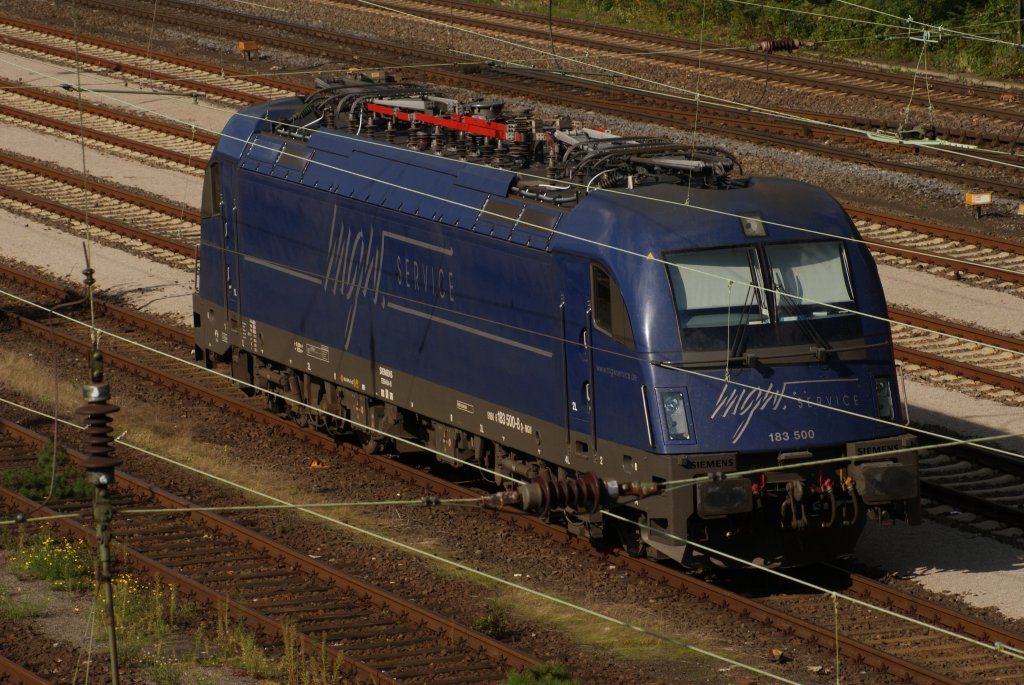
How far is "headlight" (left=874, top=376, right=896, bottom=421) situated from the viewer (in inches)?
643

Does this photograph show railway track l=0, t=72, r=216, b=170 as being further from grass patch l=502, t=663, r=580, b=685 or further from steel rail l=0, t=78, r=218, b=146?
grass patch l=502, t=663, r=580, b=685

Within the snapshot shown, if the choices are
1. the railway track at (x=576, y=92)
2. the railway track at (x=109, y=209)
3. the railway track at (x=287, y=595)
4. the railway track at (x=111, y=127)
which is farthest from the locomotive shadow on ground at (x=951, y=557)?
the railway track at (x=111, y=127)

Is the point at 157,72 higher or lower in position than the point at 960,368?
higher

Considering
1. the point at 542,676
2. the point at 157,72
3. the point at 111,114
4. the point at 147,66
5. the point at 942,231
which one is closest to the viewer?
the point at 542,676

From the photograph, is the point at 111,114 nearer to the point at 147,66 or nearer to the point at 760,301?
the point at 147,66

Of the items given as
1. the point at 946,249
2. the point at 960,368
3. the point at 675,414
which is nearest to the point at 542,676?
the point at 675,414

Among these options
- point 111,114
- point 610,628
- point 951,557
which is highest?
point 111,114

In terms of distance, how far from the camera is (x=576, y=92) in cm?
3825

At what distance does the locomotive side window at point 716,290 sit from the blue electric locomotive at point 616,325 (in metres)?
0.02

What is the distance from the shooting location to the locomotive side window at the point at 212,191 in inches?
926

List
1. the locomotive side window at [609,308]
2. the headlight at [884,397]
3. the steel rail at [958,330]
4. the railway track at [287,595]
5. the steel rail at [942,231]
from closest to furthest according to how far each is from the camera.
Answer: the railway track at [287,595]
the locomotive side window at [609,308]
the headlight at [884,397]
the steel rail at [958,330]
the steel rail at [942,231]

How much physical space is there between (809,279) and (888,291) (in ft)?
35.1

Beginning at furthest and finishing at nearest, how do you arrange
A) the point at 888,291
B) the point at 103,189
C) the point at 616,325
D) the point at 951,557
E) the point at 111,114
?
the point at 111,114, the point at 103,189, the point at 888,291, the point at 951,557, the point at 616,325

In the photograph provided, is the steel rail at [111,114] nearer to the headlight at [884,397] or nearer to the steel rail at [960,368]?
the steel rail at [960,368]
